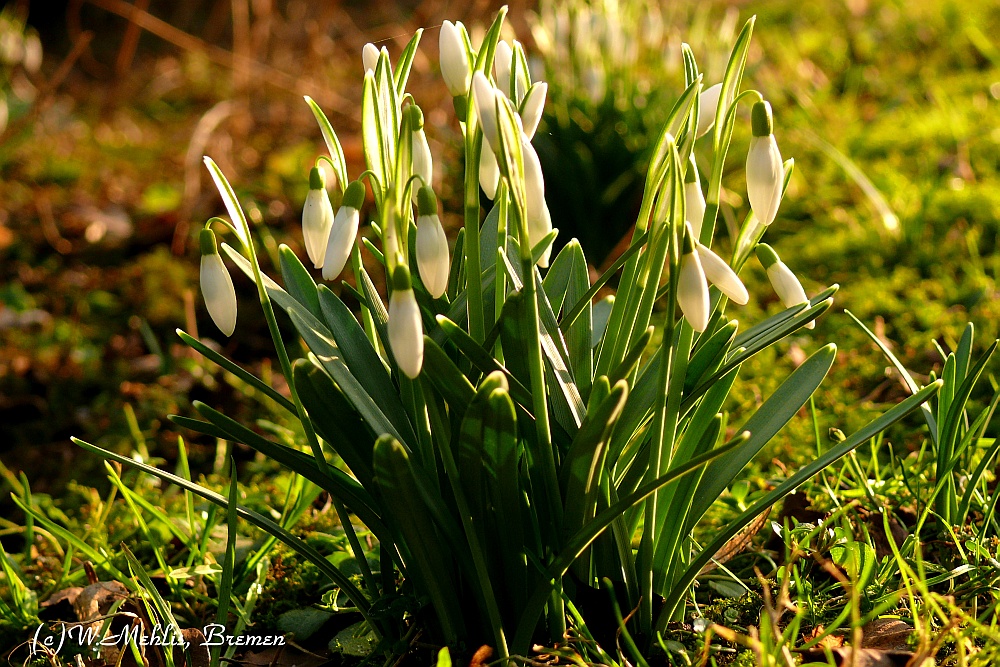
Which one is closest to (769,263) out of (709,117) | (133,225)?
(709,117)

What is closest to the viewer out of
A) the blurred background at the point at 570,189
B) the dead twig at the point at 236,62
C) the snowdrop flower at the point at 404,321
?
the snowdrop flower at the point at 404,321

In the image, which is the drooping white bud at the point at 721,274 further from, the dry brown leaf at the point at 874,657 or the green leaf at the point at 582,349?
the dry brown leaf at the point at 874,657

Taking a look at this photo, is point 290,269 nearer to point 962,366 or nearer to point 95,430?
point 962,366

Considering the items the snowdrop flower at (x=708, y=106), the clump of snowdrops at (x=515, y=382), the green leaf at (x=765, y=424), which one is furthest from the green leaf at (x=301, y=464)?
the snowdrop flower at (x=708, y=106)

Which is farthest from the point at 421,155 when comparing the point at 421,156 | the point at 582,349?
the point at 582,349

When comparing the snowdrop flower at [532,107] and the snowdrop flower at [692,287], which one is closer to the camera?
the snowdrop flower at [692,287]

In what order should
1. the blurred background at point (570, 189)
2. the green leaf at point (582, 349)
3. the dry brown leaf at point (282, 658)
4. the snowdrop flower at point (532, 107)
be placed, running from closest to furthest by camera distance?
1. the snowdrop flower at point (532, 107)
2. the green leaf at point (582, 349)
3. the dry brown leaf at point (282, 658)
4. the blurred background at point (570, 189)
